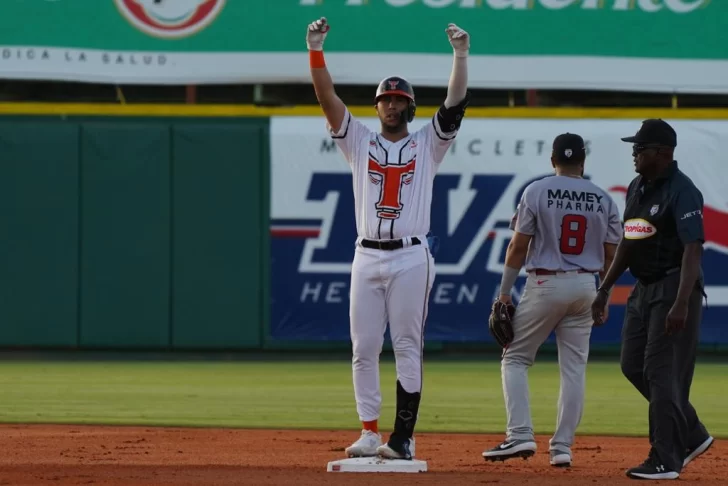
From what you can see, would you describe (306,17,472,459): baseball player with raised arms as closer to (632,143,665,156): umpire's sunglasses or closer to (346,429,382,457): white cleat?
(346,429,382,457): white cleat

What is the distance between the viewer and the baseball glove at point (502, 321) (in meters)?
6.62

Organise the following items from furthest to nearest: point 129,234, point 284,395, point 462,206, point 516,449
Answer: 1. point 462,206
2. point 129,234
3. point 284,395
4. point 516,449

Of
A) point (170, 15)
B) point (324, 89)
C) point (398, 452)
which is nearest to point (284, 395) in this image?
point (398, 452)

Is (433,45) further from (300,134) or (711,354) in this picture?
(711,354)

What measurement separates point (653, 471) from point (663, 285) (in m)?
0.85

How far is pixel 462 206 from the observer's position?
15.1 m

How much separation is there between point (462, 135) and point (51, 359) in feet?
17.1

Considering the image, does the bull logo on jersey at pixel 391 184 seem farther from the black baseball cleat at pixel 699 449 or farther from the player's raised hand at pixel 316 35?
the black baseball cleat at pixel 699 449

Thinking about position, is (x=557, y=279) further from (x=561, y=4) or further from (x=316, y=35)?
(x=561, y=4)

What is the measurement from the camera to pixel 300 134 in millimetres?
15000

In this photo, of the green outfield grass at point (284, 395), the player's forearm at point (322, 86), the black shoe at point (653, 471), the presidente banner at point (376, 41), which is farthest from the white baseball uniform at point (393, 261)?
the presidente banner at point (376, 41)

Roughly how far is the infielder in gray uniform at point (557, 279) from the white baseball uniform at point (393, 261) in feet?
1.72

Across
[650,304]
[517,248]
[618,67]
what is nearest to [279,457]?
[517,248]

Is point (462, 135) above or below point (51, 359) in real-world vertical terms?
above
